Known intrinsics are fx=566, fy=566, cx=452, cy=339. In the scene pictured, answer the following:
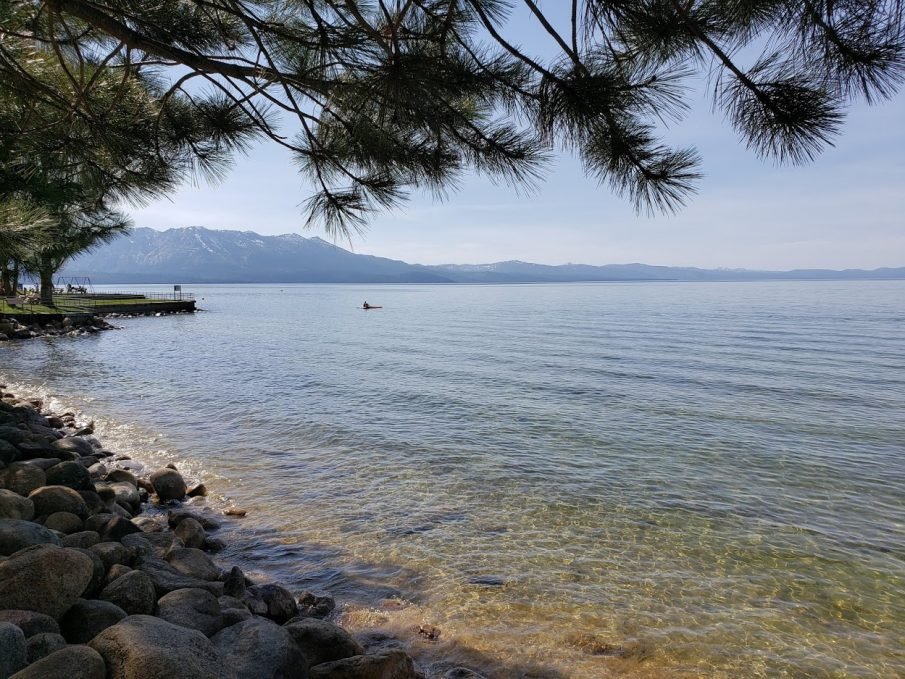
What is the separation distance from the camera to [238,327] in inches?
1722

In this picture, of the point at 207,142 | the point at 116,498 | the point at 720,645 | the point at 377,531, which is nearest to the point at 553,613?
the point at 720,645

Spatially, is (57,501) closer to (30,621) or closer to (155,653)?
(30,621)

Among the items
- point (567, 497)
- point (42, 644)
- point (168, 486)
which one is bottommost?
point (567, 497)

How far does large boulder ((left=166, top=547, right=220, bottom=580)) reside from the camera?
17.3 ft

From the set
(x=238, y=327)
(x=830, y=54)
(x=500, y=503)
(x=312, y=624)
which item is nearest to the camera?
(x=830, y=54)

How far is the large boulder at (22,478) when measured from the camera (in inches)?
241

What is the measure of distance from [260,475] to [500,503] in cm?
408

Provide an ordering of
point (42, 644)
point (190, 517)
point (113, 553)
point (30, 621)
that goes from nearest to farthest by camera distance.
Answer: point (42, 644) → point (30, 621) → point (113, 553) → point (190, 517)

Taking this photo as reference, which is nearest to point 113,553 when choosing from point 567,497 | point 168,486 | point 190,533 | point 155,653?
point 190,533

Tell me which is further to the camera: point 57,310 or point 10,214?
point 57,310

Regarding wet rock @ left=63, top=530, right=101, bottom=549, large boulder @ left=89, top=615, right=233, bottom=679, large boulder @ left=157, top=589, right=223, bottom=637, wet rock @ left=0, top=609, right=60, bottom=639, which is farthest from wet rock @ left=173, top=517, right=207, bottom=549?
large boulder @ left=89, top=615, right=233, bottom=679

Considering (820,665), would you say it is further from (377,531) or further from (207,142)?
(207,142)

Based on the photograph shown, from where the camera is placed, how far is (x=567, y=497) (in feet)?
27.5

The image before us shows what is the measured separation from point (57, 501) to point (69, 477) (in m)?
1.01
